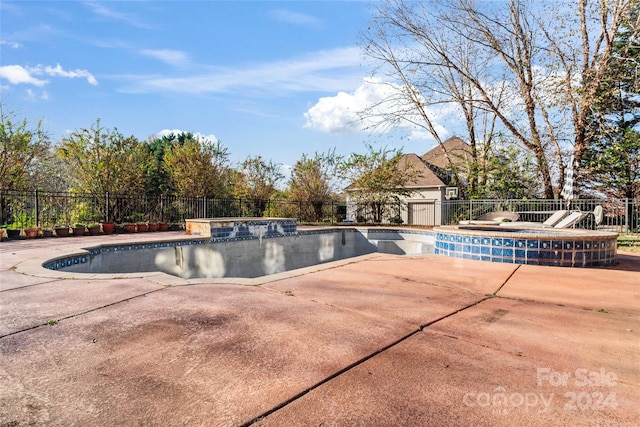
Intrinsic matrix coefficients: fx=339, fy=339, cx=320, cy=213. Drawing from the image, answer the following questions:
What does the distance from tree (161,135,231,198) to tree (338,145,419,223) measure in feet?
20.0

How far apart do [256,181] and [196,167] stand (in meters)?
3.46

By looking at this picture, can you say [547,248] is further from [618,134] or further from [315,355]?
[618,134]

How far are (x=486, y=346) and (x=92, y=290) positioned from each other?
3.75m

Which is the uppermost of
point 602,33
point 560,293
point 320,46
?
point 602,33

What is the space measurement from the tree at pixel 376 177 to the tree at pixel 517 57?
3.59m

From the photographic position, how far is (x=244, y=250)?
916cm

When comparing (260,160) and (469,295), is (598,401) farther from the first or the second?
(260,160)

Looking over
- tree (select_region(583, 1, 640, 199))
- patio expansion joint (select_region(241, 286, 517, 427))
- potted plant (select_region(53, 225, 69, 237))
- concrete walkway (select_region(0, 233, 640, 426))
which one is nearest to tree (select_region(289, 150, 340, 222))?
potted plant (select_region(53, 225, 69, 237))

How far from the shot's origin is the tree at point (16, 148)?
415 inches

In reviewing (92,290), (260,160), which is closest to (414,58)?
(260,160)

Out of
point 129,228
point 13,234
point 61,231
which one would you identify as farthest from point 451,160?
point 13,234

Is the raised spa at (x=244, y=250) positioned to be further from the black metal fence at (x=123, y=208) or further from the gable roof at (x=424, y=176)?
the gable roof at (x=424, y=176)

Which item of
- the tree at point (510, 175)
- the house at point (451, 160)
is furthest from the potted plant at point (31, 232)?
the tree at point (510, 175)

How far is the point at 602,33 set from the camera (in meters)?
13.2
